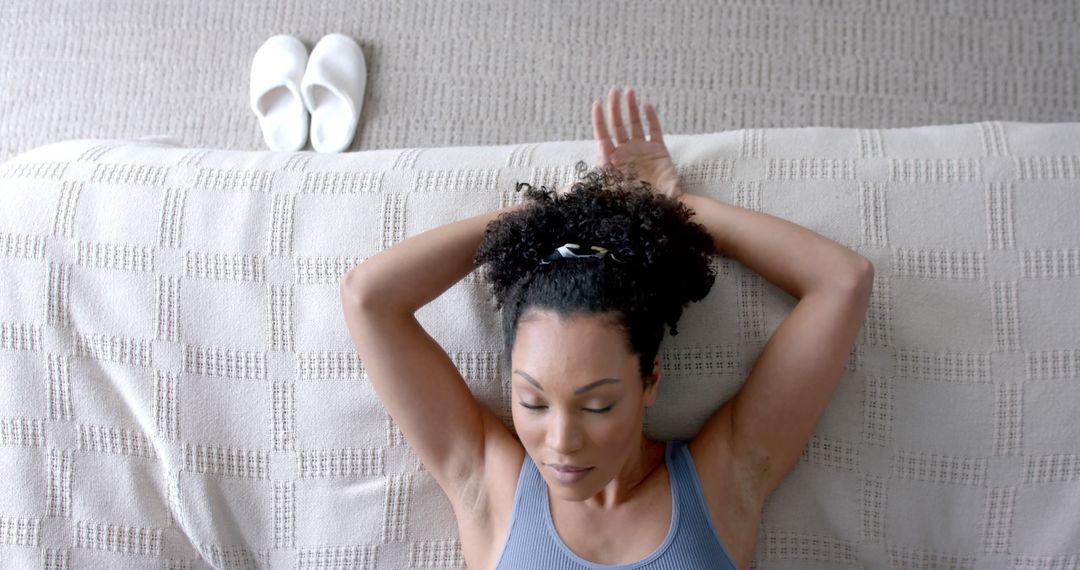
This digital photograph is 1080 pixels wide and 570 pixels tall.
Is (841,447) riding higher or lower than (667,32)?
lower

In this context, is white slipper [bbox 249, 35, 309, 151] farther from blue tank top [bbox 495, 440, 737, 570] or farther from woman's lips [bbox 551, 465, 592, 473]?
woman's lips [bbox 551, 465, 592, 473]

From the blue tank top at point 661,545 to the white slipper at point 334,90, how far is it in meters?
0.87

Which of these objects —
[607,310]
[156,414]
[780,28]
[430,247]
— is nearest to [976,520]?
[607,310]

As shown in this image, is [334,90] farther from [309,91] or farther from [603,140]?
[603,140]

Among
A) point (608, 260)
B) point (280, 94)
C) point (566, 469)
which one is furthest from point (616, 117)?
point (280, 94)

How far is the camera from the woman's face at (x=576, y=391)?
94 centimetres

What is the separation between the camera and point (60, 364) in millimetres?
1259

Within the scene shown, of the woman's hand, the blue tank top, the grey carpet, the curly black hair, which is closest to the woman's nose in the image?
the curly black hair

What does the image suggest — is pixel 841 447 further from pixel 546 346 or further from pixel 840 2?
pixel 840 2

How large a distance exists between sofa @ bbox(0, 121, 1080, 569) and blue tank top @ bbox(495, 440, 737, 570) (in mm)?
98

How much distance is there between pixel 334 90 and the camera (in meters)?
1.69

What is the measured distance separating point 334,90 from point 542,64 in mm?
416

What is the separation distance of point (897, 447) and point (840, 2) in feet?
3.03

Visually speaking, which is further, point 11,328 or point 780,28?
point 780,28
